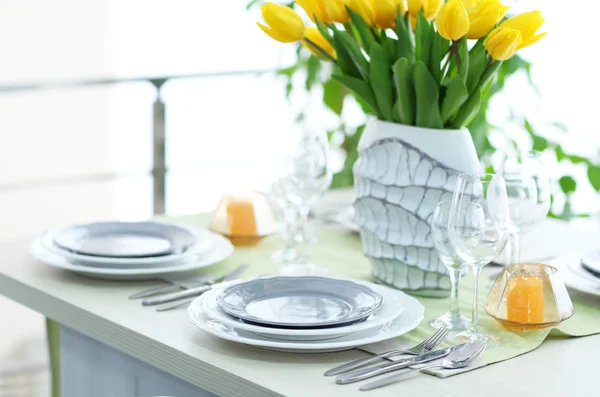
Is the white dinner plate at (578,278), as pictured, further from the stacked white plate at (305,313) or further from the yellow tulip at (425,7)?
the yellow tulip at (425,7)

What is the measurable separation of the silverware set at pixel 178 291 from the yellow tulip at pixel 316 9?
0.42 metres

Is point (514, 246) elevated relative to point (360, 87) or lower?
lower

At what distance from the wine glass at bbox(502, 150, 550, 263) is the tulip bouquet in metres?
0.12

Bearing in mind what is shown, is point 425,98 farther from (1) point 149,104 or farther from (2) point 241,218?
(1) point 149,104

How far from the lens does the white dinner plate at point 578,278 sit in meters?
1.42

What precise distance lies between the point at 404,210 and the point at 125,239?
1.63 feet

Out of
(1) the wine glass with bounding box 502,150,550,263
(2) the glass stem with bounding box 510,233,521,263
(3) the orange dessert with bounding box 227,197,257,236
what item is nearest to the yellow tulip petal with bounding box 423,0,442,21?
(1) the wine glass with bounding box 502,150,550,263

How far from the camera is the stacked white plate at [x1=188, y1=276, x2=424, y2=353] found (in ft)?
3.83

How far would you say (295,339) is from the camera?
A: 46.0 inches

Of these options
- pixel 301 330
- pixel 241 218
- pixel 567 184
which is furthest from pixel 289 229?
pixel 567 184

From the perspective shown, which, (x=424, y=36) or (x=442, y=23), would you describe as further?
(x=424, y=36)

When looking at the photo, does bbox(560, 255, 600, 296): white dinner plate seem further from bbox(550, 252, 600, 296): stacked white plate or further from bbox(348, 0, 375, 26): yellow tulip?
bbox(348, 0, 375, 26): yellow tulip

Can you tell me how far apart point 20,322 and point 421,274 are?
12.5 ft

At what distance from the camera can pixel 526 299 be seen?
127cm
